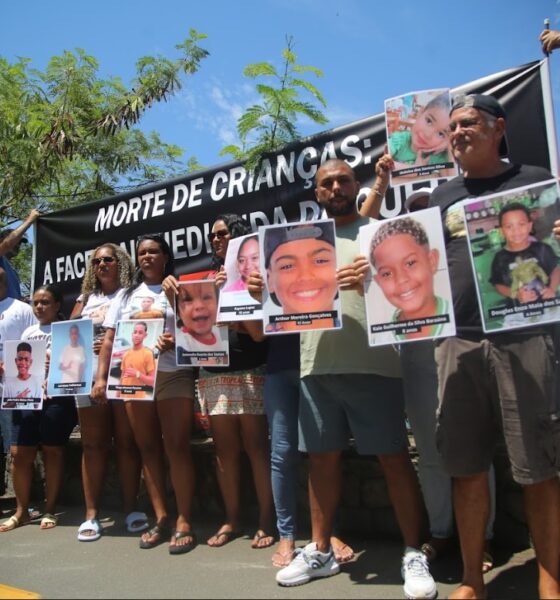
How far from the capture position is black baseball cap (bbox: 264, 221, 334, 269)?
272cm

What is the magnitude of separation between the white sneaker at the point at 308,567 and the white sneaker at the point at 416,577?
36 cm

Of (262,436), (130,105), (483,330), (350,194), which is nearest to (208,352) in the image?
(262,436)

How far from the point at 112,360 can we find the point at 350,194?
1799 millimetres

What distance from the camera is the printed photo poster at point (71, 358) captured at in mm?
3859

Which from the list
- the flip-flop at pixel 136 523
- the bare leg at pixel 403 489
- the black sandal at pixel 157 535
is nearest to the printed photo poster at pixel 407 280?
the bare leg at pixel 403 489

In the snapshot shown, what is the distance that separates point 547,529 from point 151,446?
2.41 metres

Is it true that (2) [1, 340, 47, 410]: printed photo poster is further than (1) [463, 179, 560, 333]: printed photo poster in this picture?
Yes

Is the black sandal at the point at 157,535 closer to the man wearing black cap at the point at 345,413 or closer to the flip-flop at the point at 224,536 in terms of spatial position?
the flip-flop at the point at 224,536

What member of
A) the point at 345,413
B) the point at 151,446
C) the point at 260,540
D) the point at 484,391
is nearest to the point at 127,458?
the point at 151,446

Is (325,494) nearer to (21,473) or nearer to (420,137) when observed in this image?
(420,137)

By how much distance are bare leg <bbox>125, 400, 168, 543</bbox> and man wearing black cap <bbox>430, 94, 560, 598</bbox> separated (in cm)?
203

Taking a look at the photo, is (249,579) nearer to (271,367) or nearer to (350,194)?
(271,367)

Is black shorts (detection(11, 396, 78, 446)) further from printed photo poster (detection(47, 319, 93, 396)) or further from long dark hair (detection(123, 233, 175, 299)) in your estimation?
long dark hair (detection(123, 233, 175, 299))

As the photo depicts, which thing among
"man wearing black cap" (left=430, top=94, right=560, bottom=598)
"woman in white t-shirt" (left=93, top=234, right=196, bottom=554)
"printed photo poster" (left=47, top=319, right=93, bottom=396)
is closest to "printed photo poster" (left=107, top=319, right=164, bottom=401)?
"woman in white t-shirt" (left=93, top=234, right=196, bottom=554)
